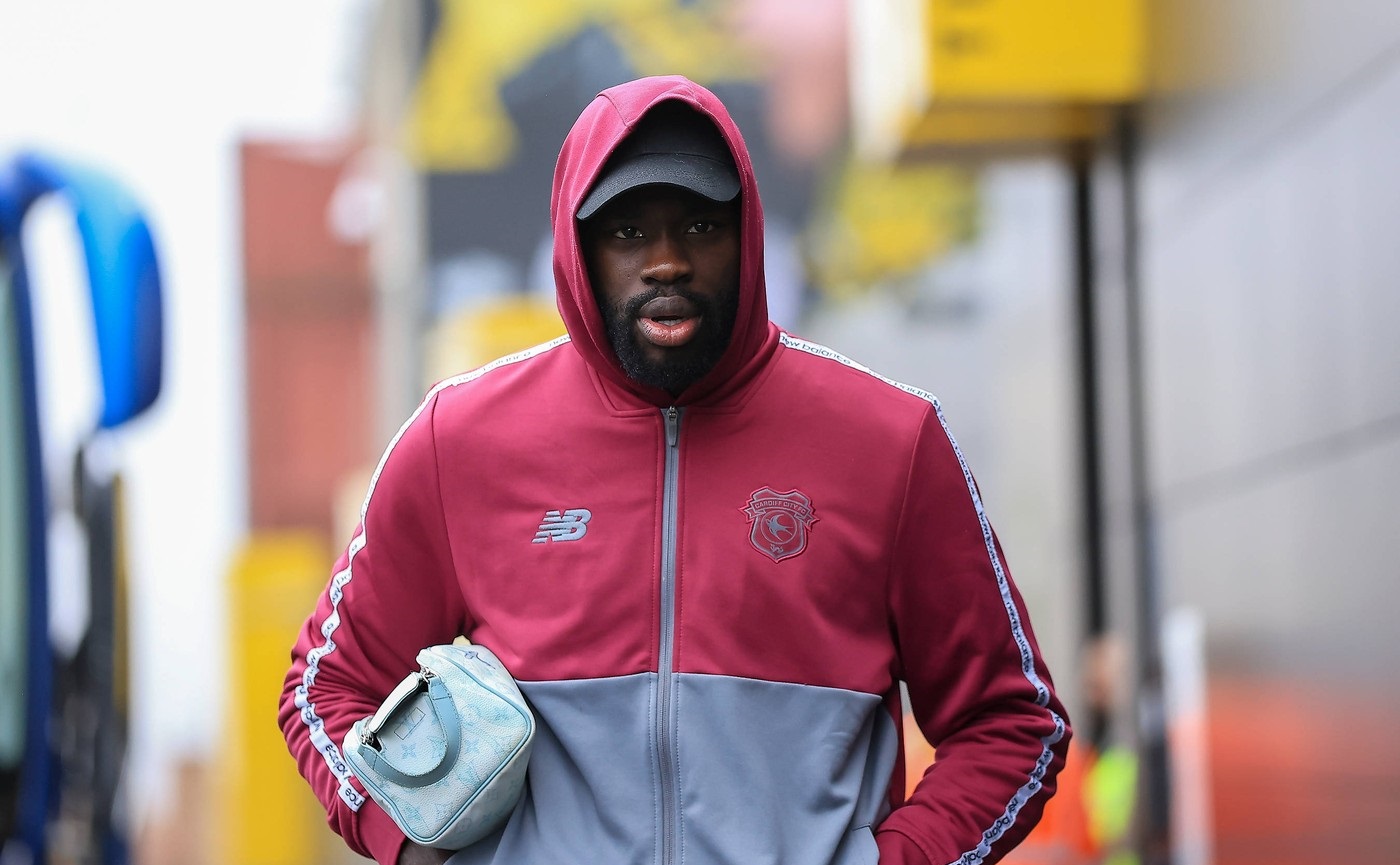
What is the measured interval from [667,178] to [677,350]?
0.25 m

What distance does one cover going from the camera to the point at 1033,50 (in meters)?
9.27

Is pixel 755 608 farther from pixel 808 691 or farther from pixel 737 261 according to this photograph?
pixel 737 261

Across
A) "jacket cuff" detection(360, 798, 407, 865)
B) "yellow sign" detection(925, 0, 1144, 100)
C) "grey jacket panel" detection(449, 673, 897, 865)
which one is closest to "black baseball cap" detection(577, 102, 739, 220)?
"grey jacket panel" detection(449, 673, 897, 865)

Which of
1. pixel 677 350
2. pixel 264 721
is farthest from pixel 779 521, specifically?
pixel 264 721

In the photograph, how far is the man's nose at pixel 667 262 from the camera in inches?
122

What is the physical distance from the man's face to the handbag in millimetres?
523

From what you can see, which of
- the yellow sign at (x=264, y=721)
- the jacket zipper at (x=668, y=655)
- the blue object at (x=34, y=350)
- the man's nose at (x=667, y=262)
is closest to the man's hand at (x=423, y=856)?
the jacket zipper at (x=668, y=655)

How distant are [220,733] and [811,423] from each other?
27.4 m

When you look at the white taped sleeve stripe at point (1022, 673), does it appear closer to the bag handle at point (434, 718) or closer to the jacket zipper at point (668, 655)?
the jacket zipper at point (668, 655)


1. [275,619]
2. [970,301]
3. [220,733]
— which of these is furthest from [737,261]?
[220,733]

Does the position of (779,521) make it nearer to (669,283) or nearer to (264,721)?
(669,283)

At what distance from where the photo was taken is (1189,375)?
8461 mm

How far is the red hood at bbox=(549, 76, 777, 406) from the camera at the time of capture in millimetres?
3162

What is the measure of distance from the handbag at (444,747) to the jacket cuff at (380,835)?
0.48 feet
